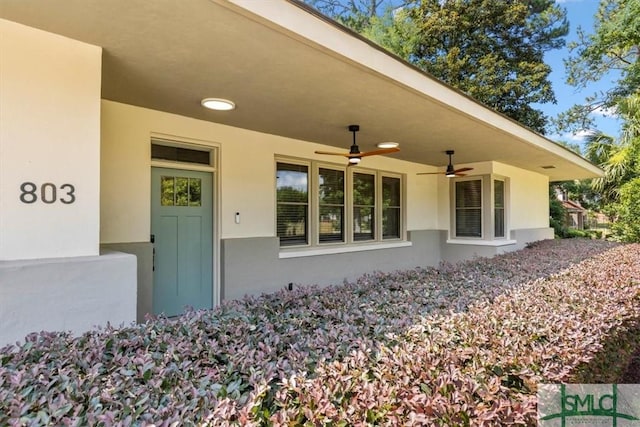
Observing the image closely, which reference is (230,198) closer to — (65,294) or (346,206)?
(346,206)

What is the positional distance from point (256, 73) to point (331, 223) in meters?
3.95

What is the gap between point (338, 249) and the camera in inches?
263

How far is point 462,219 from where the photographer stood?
8805mm

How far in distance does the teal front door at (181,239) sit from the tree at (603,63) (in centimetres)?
1405

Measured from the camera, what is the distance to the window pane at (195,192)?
4.95 m

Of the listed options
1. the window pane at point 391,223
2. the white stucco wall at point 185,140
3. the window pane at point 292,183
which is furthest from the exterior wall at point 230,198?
the window pane at point 391,223

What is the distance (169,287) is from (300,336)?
3381mm

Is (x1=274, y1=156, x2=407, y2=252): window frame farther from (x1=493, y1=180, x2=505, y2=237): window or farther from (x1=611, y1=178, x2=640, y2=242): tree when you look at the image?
(x1=611, y1=178, x2=640, y2=242): tree

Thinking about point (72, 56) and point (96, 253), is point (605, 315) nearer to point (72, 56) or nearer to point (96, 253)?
point (96, 253)

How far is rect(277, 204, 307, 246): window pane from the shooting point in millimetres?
6047

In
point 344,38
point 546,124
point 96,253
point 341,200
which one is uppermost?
point 546,124

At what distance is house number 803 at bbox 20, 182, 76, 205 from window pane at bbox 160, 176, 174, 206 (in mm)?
1903

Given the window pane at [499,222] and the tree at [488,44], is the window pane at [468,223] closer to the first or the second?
the window pane at [499,222]

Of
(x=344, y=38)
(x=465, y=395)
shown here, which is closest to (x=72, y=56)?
(x=344, y=38)
